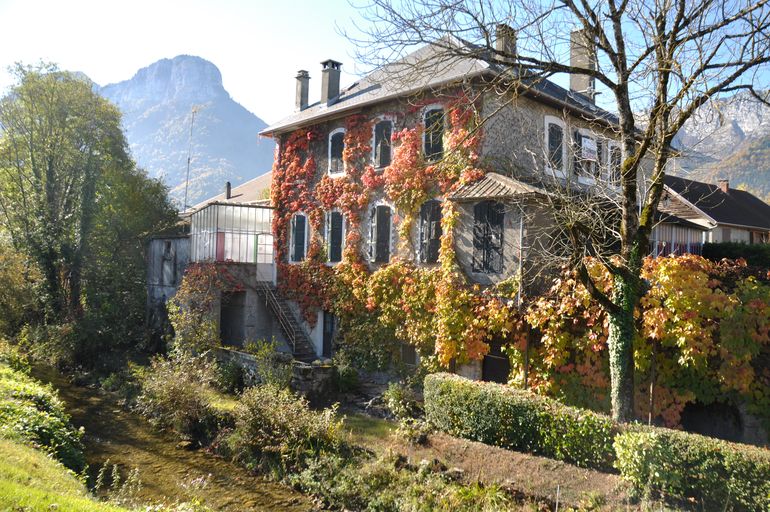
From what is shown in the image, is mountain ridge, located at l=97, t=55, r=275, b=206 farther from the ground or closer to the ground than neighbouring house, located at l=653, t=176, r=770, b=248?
farther from the ground

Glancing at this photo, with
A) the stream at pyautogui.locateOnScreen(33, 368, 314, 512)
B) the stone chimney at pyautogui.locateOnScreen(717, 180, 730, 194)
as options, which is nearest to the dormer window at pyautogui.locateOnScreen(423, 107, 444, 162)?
the stream at pyautogui.locateOnScreen(33, 368, 314, 512)

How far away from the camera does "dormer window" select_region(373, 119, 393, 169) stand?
1800 centimetres

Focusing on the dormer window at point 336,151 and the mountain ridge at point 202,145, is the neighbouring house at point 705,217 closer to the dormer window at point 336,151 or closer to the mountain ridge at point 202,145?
the dormer window at point 336,151

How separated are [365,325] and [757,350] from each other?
429 inches

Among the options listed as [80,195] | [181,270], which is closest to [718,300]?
[181,270]

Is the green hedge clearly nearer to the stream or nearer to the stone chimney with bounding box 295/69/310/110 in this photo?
the stone chimney with bounding box 295/69/310/110

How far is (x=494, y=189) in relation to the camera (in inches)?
553

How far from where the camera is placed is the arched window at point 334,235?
64.0ft

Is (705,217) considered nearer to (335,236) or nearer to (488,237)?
(488,237)

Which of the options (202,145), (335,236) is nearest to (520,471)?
(335,236)

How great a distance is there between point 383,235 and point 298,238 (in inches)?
183

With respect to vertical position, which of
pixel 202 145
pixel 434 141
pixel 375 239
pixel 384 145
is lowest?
pixel 375 239

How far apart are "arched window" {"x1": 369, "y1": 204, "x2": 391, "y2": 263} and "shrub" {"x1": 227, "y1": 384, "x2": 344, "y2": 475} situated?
21.1 ft

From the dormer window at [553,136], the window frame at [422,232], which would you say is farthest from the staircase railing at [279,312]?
the dormer window at [553,136]
